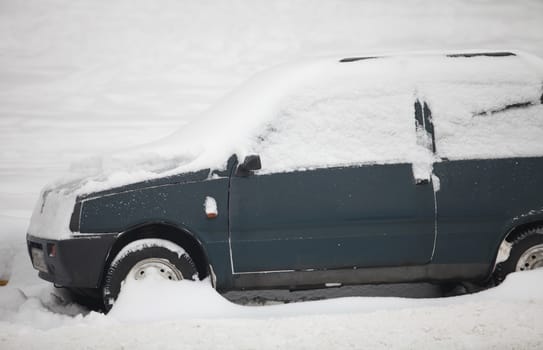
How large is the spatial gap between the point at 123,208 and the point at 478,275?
2518 mm

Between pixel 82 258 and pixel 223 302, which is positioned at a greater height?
pixel 82 258

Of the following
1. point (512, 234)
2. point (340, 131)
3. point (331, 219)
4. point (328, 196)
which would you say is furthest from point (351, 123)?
point (512, 234)

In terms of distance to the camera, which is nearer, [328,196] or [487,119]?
[328,196]

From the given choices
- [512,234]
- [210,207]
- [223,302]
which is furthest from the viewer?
[512,234]

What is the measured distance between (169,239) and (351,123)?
1515mm

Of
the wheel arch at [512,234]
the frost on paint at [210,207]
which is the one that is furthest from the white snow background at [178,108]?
the frost on paint at [210,207]

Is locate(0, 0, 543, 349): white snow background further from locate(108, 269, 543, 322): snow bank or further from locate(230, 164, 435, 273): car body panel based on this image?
locate(230, 164, 435, 273): car body panel

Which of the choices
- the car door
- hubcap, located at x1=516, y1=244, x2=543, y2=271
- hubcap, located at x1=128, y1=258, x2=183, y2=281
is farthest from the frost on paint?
hubcap, located at x1=516, y1=244, x2=543, y2=271

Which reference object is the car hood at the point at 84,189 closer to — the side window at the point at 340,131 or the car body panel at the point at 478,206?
the side window at the point at 340,131

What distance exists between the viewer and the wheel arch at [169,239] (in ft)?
13.1

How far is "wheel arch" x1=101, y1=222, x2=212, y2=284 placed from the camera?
4.00 meters

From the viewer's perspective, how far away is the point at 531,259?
411 centimetres

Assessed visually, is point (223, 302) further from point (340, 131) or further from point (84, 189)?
point (340, 131)

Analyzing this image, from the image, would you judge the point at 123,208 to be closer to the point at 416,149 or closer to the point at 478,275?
the point at 416,149
